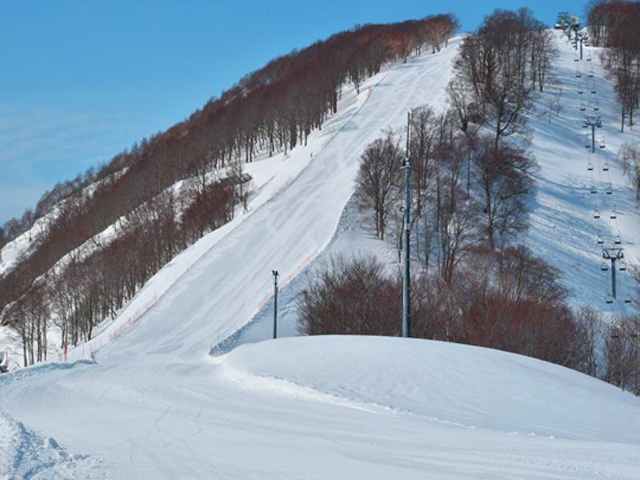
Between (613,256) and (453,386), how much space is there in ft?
141

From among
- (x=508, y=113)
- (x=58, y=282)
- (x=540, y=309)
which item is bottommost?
(x=58, y=282)

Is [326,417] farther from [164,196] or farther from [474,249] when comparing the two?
[164,196]

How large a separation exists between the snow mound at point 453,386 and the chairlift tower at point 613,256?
33.9m

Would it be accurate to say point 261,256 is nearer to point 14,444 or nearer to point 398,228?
point 398,228

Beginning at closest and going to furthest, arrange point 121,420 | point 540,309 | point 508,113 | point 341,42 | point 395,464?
point 395,464, point 121,420, point 540,309, point 508,113, point 341,42

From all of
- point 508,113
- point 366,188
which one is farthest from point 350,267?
point 508,113

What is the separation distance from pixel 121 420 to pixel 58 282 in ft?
235

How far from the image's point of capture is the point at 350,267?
36.5 m

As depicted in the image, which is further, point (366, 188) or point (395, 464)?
point (366, 188)

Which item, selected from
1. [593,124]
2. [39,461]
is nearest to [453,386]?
[39,461]

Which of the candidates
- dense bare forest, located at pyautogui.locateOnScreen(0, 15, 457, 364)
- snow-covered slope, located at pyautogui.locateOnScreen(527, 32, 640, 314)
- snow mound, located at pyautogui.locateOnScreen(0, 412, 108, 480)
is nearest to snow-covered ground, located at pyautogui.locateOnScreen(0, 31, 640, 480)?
snow mound, located at pyautogui.locateOnScreen(0, 412, 108, 480)

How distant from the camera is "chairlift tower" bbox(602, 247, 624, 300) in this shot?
45.9 m

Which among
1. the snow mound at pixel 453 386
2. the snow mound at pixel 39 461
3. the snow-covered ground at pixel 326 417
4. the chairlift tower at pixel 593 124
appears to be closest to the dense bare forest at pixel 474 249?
the chairlift tower at pixel 593 124

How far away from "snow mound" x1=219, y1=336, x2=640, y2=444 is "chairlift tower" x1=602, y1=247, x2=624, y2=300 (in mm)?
33907
